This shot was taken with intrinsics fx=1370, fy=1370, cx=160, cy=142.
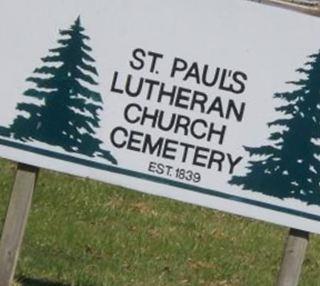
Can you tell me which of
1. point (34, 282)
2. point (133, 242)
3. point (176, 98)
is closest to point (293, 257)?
point (176, 98)

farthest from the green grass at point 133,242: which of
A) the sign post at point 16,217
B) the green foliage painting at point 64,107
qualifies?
the green foliage painting at point 64,107

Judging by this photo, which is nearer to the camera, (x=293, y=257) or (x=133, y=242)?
(x=293, y=257)

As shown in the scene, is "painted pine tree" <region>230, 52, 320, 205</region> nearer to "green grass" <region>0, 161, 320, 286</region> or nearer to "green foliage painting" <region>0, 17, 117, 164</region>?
"green foliage painting" <region>0, 17, 117, 164</region>

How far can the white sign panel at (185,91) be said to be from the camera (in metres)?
8.12

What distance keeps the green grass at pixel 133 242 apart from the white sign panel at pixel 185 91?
159 cm

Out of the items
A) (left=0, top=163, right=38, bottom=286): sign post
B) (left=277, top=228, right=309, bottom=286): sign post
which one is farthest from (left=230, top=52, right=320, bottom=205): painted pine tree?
(left=0, top=163, right=38, bottom=286): sign post

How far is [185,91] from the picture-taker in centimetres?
814

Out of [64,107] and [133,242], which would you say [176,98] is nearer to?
[64,107]

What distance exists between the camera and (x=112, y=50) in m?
8.18

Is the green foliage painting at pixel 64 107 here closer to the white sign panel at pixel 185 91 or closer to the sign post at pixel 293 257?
the white sign panel at pixel 185 91

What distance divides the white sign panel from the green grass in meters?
1.59

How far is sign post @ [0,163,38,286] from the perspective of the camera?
8.45 meters

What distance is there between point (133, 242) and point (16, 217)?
9.13 ft

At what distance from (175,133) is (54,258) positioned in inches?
89.3
